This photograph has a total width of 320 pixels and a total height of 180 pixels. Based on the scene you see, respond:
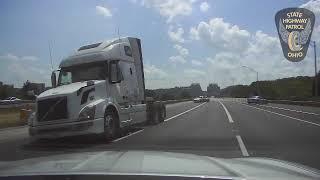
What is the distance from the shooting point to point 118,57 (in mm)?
20828

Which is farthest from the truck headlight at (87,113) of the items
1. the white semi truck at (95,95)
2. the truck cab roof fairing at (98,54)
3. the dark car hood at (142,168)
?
the dark car hood at (142,168)

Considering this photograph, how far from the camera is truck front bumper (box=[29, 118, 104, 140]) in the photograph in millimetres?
17891

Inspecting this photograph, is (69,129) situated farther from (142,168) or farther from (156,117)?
(142,168)

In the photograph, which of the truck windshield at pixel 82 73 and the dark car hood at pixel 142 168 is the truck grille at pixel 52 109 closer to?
the truck windshield at pixel 82 73

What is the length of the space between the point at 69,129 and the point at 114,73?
2.94m

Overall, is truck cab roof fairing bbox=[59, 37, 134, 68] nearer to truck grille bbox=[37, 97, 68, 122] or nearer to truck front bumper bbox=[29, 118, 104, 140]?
truck grille bbox=[37, 97, 68, 122]

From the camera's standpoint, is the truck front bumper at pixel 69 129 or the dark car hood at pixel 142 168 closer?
the dark car hood at pixel 142 168

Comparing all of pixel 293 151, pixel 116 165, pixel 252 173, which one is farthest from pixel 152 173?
pixel 293 151

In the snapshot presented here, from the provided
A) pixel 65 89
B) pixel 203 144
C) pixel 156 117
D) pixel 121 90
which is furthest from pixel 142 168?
pixel 156 117

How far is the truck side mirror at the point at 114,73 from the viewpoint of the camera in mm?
19831

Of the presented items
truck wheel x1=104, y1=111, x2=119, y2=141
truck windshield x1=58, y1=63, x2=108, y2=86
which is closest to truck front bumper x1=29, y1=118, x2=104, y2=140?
truck wheel x1=104, y1=111, x2=119, y2=141

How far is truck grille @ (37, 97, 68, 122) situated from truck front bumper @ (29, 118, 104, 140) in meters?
0.27

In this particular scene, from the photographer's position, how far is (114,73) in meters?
20.0

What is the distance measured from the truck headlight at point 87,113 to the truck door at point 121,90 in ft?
5.84
